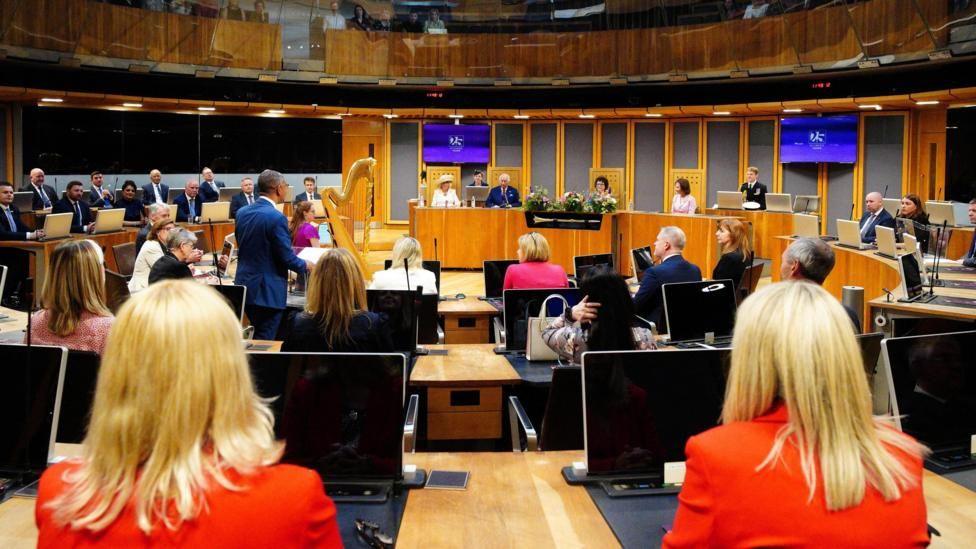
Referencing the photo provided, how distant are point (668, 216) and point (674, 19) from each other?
4583mm

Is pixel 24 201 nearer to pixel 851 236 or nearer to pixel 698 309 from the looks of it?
pixel 698 309

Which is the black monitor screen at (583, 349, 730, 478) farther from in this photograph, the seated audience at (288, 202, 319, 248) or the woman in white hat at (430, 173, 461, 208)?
the woman in white hat at (430, 173, 461, 208)

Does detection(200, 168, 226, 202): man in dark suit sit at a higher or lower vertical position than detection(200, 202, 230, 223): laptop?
higher

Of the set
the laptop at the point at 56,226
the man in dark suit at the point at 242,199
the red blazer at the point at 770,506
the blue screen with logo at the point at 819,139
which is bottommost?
the red blazer at the point at 770,506

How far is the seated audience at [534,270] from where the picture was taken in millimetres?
6375

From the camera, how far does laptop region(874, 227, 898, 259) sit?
8.69 m

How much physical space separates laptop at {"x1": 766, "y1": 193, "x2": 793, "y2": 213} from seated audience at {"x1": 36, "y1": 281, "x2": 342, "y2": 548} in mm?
13493

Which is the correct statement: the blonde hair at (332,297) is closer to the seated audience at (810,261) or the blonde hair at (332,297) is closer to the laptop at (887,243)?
the seated audience at (810,261)

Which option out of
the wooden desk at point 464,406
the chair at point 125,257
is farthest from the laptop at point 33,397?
the chair at point 125,257

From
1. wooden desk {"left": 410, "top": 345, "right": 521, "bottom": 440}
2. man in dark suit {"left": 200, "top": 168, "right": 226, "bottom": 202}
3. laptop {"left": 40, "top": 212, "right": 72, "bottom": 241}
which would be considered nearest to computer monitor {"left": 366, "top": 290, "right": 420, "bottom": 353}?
wooden desk {"left": 410, "top": 345, "right": 521, "bottom": 440}

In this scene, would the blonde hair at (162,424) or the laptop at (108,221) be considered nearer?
the blonde hair at (162,424)

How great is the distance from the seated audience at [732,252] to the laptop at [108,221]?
789 centimetres

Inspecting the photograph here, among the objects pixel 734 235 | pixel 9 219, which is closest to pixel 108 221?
pixel 9 219

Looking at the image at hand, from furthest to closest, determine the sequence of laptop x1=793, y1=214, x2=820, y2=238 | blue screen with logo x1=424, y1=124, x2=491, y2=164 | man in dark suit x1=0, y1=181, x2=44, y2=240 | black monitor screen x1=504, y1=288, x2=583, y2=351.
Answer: blue screen with logo x1=424, y1=124, x2=491, y2=164, laptop x1=793, y1=214, x2=820, y2=238, man in dark suit x1=0, y1=181, x2=44, y2=240, black monitor screen x1=504, y1=288, x2=583, y2=351
